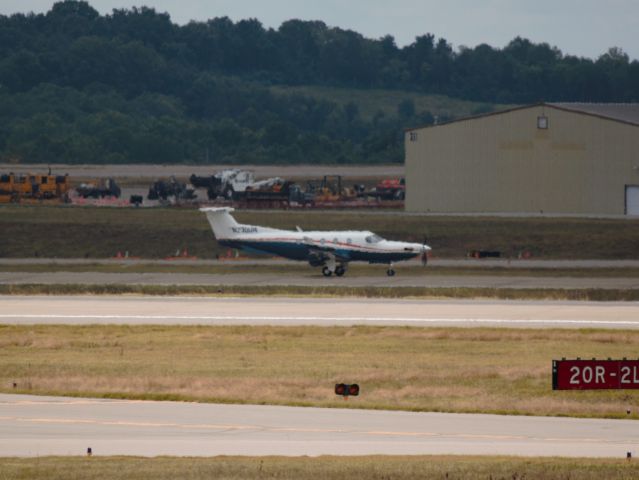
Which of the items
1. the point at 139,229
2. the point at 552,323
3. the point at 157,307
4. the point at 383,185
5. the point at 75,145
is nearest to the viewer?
the point at 552,323

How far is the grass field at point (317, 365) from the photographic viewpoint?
31.6 meters

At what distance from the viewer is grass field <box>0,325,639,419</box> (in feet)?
104

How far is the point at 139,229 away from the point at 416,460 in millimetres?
70605

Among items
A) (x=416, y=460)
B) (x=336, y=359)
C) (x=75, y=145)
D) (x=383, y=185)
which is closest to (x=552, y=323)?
(x=336, y=359)

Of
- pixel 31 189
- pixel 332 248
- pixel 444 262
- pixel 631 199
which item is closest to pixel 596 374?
pixel 332 248

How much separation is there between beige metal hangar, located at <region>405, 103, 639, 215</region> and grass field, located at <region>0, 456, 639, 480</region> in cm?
8153

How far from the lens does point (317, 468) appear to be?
22562 millimetres

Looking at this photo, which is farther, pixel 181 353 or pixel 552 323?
pixel 552 323

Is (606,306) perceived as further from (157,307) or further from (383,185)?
(383,185)

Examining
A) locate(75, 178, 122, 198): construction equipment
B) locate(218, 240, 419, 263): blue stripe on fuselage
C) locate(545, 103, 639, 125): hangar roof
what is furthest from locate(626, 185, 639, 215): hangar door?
locate(75, 178, 122, 198): construction equipment

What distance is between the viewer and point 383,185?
431 ft

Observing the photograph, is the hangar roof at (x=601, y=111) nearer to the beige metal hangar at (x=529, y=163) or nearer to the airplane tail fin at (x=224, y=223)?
the beige metal hangar at (x=529, y=163)

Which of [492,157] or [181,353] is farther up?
[492,157]

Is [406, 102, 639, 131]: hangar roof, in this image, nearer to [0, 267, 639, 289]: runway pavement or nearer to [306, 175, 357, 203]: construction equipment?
[306, 175, 357, 203]: construction equipment
